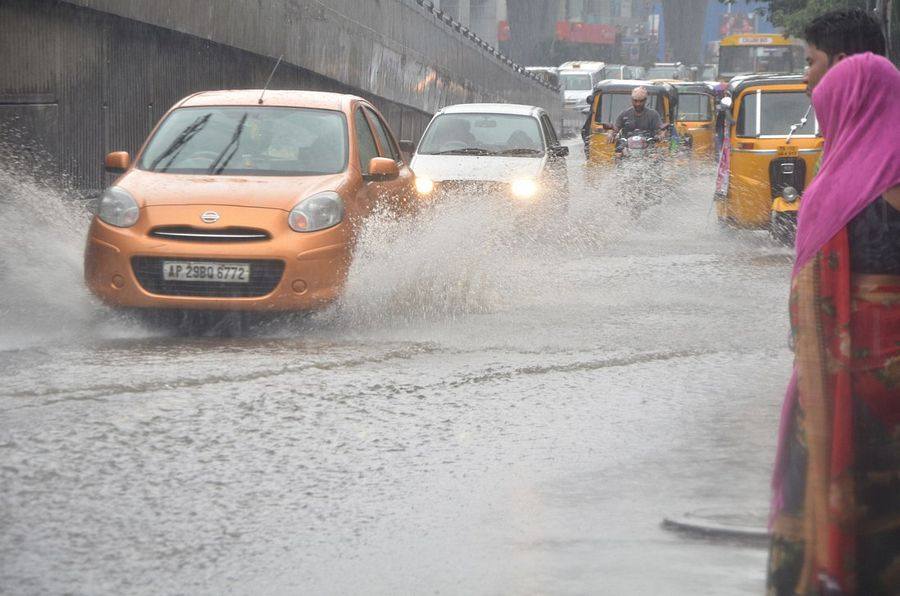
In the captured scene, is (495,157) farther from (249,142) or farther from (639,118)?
→ (249,142)

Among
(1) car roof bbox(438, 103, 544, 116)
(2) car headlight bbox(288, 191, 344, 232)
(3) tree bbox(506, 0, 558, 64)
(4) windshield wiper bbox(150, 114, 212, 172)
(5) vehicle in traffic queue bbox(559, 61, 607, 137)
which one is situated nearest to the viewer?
(2) car headlight bbox(288, 191, 344, 232)

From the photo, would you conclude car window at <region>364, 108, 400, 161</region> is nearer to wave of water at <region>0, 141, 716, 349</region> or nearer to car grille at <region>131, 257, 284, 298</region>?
wave of water at <region>0, 141, 716, 349</region>

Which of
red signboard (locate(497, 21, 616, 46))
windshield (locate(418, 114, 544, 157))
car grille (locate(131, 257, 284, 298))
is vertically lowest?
car grille (locate(131, 257, 284, 298))

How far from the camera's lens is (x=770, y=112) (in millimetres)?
19000

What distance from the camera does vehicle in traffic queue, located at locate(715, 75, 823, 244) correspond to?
59.7ft

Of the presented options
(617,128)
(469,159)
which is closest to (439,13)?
(617,128)

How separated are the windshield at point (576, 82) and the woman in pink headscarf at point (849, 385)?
244 feet

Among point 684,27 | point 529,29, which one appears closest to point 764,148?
point 529,29

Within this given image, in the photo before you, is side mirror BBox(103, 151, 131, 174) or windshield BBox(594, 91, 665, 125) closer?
side mirror BBox(103, 151, 131, 174)

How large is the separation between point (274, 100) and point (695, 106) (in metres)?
27.0

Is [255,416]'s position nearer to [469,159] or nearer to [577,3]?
[469,159]

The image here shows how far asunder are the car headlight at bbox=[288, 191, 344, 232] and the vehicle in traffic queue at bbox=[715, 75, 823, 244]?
8.85 m

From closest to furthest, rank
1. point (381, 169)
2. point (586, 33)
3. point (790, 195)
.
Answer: point (381, 169), point (790, 195), point (586, 33)

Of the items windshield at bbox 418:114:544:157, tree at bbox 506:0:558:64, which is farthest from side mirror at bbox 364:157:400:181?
tree at bbox 506:0:558:64
